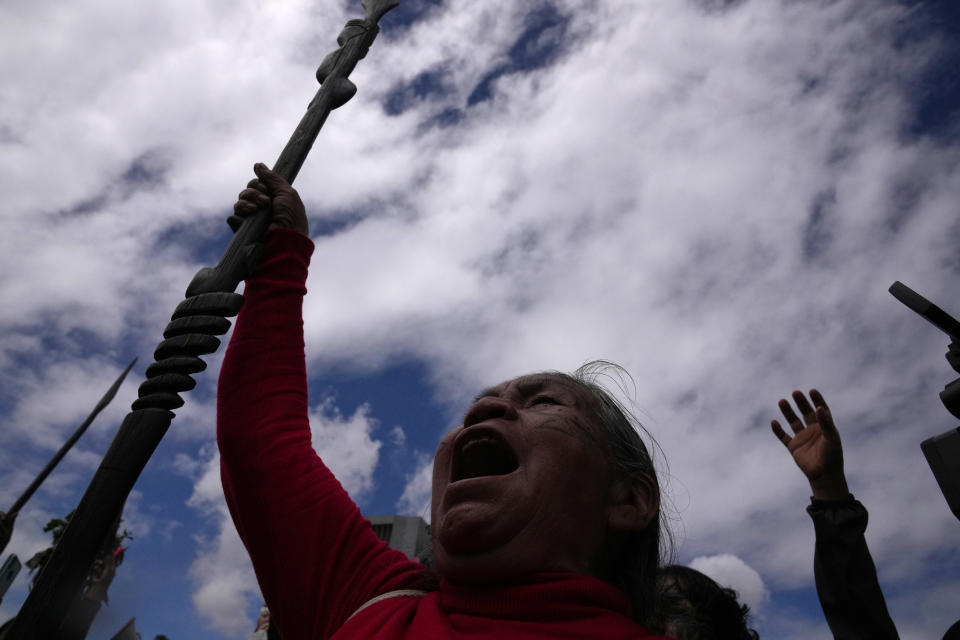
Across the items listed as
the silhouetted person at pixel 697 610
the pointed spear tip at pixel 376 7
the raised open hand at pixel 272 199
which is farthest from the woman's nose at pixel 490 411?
the pointed spear tip at pixel 376 7

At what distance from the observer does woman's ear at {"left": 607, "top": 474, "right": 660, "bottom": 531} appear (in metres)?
2.02

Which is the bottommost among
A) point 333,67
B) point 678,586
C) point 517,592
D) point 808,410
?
point 517,592

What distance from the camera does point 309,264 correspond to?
2.18 meters

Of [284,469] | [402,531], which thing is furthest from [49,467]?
[402,531]

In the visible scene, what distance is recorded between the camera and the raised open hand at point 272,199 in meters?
1.98

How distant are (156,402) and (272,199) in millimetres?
777

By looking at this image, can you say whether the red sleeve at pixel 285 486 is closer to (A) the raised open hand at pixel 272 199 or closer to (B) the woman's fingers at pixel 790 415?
(A) the raised open hand at pixel 272 199

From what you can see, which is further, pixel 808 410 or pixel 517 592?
pixel 808 410

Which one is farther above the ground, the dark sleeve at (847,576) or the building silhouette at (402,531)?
the building silhouette at (402,531)

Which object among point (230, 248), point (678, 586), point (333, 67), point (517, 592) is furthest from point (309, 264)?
point (678, 586)

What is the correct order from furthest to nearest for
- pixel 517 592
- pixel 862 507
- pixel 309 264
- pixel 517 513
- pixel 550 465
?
pixel 862 507, pixel 309 264, pixel 550 465, pixel 517 513, pixel 517 592

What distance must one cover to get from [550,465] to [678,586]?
5.45 feet

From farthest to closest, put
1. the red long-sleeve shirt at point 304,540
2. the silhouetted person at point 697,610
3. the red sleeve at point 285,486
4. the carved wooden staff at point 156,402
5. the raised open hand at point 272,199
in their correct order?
the silhouetted person at point 697,610
the raised open hand at point 272,199
the red sleeve at point 285,486
the red long-sleeve shirt at point 304,540
the carved wooden staff at point 156,402

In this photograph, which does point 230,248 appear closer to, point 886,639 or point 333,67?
point 333,67
